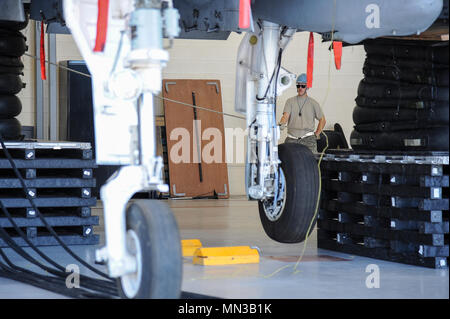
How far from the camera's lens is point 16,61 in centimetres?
762

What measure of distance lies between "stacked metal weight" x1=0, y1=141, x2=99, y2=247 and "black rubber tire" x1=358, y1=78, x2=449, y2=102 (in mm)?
2734

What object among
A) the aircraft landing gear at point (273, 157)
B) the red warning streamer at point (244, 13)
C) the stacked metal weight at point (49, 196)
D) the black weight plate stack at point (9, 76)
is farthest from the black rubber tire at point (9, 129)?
the red warning streamer at point (244, 13)

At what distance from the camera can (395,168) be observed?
5.93m

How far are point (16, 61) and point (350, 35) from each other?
371 cm

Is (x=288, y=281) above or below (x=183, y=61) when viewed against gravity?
below

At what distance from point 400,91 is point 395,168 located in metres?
0.77

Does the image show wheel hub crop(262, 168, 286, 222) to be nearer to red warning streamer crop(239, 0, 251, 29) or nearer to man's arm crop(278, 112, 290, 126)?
red warning streamer crop(239, 0, 251, 29)

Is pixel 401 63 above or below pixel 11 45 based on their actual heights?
below

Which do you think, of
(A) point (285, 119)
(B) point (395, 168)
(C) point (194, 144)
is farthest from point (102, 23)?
(C) point (194, 144)

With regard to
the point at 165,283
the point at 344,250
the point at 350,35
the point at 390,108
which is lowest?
the point at 344,250

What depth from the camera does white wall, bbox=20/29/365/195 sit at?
43.9 ft

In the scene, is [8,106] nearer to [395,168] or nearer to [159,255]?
[395,168]

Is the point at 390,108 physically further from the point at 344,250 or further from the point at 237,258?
the point at 237,258
